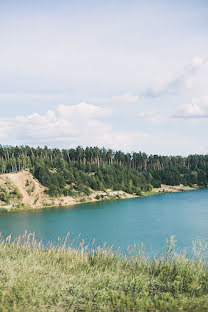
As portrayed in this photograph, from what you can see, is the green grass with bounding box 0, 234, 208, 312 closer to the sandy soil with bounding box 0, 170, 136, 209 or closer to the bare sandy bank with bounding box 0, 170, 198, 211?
the bare sandy bank with bounding box 0, 170, 198, 211

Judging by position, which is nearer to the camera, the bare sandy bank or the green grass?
the green grass

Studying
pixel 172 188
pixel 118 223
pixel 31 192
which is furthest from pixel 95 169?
pixel 118 223

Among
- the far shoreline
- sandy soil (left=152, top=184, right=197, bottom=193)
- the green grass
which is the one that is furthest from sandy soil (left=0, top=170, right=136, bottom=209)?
the green grass

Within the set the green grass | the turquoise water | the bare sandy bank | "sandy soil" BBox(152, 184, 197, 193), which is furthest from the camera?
"sandy soil" BBox(152, 184, 197, 193)

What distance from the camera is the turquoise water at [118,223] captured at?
4481cm

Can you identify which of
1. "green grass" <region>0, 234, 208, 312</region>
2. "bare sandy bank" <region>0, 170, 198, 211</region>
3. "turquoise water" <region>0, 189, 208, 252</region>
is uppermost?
"green grass" <region>0, 234, 208, 312</region>

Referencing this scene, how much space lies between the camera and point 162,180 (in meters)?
131

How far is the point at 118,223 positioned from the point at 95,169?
51.3 m

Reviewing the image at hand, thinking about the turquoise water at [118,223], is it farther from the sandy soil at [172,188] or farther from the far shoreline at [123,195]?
the sandy soil at [172,188]

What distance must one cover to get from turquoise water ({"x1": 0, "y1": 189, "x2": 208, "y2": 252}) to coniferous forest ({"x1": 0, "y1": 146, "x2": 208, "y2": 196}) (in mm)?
13733

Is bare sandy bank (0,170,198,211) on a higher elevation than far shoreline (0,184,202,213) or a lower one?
higher

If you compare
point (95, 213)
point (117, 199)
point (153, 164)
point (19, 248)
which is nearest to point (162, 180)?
point (153, 164)

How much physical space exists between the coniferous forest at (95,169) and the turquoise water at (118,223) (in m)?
13.7

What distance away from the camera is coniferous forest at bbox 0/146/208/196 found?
9479cm
